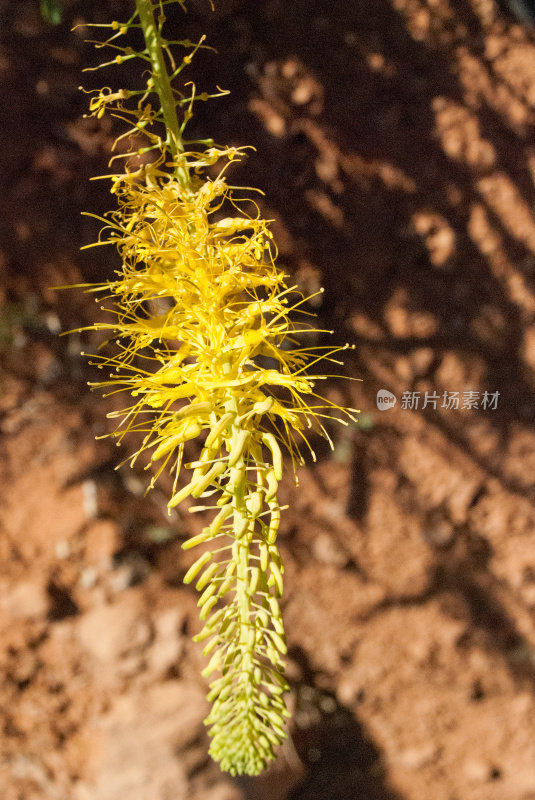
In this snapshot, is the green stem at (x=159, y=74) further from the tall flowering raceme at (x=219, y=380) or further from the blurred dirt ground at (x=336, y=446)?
the blurred dirt ground at (x=336, y=446)

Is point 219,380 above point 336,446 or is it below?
above

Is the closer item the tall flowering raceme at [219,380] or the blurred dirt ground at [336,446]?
the tall flowering raceme at [219,380]

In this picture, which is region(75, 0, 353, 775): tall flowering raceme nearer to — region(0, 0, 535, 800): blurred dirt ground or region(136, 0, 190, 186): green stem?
region(136, 0, 190, 186): green stem

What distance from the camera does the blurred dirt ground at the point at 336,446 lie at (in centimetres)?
74

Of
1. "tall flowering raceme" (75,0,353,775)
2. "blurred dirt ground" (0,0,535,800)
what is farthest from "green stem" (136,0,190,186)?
"blurred dirt ground" (0,0,535,800)

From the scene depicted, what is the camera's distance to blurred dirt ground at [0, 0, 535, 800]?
29.3 inches

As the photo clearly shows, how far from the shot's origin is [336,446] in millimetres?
875

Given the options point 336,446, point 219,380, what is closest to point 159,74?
point 219,380

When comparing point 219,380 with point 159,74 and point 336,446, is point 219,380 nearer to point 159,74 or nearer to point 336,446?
point 159,74

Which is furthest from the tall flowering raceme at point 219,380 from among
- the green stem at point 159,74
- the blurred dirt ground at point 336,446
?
the blurred dirt ground at point 336,446

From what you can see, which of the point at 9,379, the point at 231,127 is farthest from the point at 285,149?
the point at 9,379

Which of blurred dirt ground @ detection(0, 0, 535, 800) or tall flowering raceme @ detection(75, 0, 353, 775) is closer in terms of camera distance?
tall flowering raceme @ detection(75, 0, 353, 775)

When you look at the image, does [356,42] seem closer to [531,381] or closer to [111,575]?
[531,381]

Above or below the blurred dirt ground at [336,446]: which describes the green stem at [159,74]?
above
